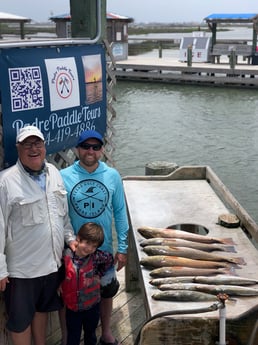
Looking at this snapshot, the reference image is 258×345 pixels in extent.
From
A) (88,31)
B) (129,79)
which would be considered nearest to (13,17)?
(129,79)

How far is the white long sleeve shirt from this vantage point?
2.66 meters

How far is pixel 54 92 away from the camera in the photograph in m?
3.45

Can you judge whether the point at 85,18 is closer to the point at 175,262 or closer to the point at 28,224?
the point at 28,224

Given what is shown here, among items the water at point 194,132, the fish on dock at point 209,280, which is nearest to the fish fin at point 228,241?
the fish on dock at point 209,280

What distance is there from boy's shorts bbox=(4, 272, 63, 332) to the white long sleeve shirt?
0.21ft

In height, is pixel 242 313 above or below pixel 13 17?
below

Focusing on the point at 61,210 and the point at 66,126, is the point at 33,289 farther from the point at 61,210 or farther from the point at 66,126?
the point at 66,126

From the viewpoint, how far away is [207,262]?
3.05 m

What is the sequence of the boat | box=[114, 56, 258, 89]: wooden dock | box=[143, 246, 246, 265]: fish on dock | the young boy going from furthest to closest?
box=[114, 56, 258, 89]: wooden dock < box=[143, 246, 246, 265]: fish on dock < the young boy < the boat

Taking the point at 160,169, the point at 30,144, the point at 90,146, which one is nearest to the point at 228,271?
the point at 90,146

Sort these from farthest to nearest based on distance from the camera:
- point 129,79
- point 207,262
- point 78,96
Result: 1. point 129,79
2. point 78,96
3. point 207,262

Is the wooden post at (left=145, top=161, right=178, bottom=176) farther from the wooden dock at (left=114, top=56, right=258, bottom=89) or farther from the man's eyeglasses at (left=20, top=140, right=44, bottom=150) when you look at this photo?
the wooden dock at (left=114, top=56, right=258, bottom=89)

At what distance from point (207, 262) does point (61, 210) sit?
99 cm

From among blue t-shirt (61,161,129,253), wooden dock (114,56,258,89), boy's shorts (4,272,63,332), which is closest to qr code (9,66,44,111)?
blue t-shirt (61,161,129,253)
